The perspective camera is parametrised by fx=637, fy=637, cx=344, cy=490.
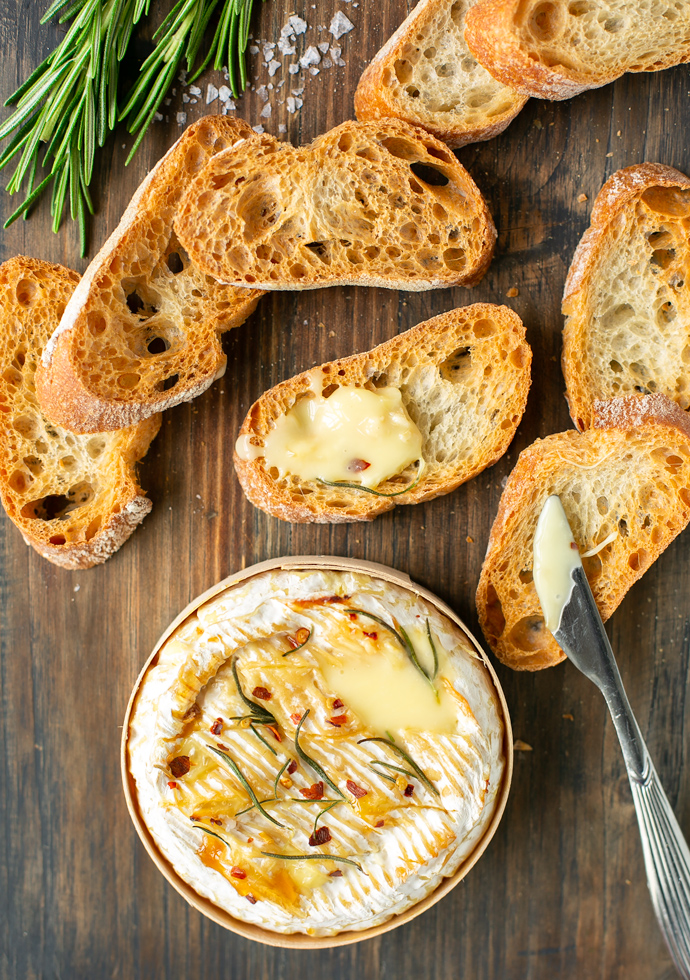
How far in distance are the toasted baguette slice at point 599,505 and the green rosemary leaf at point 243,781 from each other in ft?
2.35

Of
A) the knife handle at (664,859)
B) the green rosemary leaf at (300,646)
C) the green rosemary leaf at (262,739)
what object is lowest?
the knife handle at (664,859)

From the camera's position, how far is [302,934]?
5.42 feet

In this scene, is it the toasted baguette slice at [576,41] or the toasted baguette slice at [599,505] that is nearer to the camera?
the toasted baguette slice at [576,41]

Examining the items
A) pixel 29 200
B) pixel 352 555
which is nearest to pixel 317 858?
pixel 352 555

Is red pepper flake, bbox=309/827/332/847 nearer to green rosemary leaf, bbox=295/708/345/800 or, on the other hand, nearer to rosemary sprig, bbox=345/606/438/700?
green rosemary leaf, bbox=295/708/345/800

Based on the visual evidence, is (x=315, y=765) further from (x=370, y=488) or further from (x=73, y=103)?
(x=73, y=103)

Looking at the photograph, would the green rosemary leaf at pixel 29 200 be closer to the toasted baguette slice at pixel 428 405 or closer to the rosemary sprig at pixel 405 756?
the toasted baguette slice at pixel 428 405

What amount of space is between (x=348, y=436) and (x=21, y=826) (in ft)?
5.10

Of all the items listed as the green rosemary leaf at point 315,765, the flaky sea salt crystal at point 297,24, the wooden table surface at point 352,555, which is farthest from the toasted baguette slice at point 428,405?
the flaky sea salt crystal at point 297,24

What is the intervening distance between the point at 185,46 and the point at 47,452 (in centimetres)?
117

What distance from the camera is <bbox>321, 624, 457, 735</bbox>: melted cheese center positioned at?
1.53 meters

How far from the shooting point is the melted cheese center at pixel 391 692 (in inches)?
60.2

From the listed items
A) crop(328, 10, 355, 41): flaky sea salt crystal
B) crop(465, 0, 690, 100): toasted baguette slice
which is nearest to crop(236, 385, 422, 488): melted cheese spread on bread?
crop(465, 0, 690, 100): toasted baguette slice

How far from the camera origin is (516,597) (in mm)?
1713
